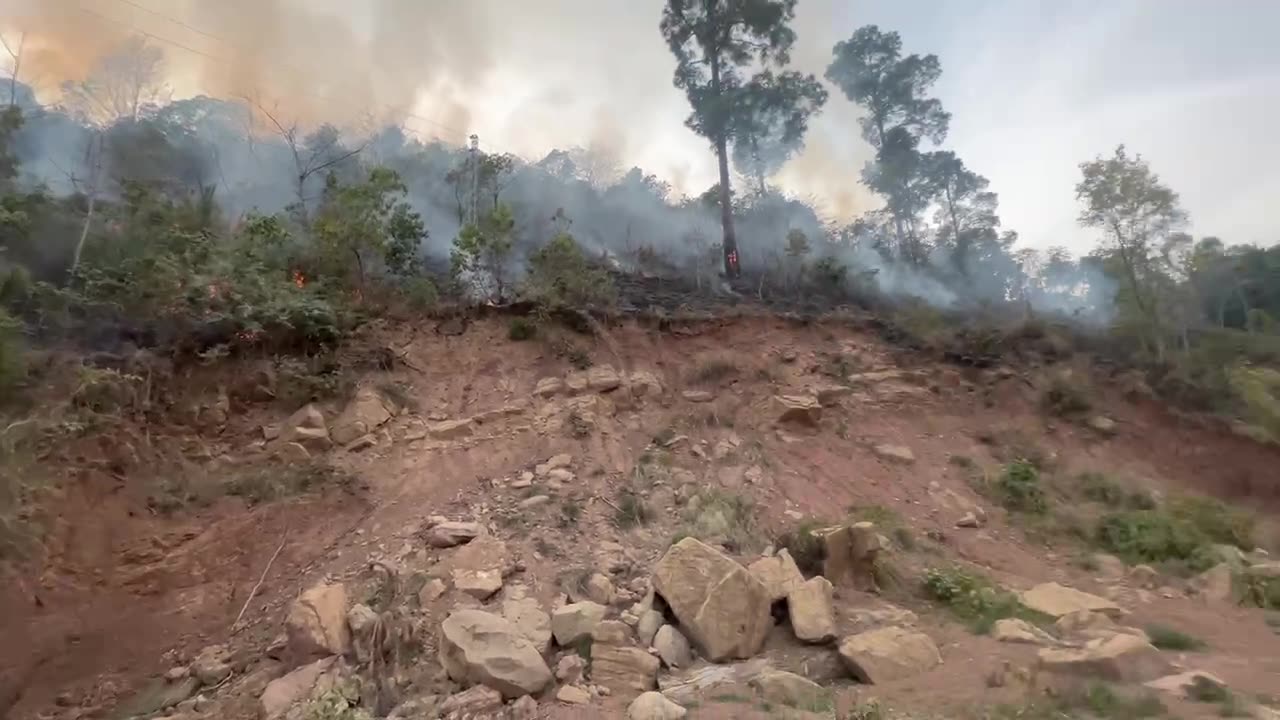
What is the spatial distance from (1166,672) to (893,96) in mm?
20623

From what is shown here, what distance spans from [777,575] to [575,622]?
7.02 ft

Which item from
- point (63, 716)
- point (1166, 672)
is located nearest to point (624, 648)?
point (1166, 672)

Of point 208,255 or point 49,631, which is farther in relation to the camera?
point 208,255

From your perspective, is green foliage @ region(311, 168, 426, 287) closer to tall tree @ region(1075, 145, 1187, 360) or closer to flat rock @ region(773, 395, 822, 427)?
flat rock @ region(773, 395, 822, 427)

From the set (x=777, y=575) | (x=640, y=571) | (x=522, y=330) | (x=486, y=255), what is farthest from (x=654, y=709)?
(x=486, y=255)

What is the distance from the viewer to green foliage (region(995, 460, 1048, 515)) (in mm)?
11492

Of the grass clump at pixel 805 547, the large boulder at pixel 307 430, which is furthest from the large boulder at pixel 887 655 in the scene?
the large boulder at pixel 307 430

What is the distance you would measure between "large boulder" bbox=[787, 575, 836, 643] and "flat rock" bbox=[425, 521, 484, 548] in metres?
3.52

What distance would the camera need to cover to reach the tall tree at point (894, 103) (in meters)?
23.2

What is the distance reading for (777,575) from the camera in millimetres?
7547

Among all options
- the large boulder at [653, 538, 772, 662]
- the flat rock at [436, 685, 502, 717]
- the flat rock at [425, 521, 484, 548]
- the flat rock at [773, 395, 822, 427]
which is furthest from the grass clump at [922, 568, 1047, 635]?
the flat rock at [425, 521, 484, 548]

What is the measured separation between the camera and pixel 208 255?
10.2 m

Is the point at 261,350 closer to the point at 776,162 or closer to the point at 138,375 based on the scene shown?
the point at 138,375

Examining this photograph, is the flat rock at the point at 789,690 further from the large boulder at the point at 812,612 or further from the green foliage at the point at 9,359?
the green foliage at the point at 9,359
